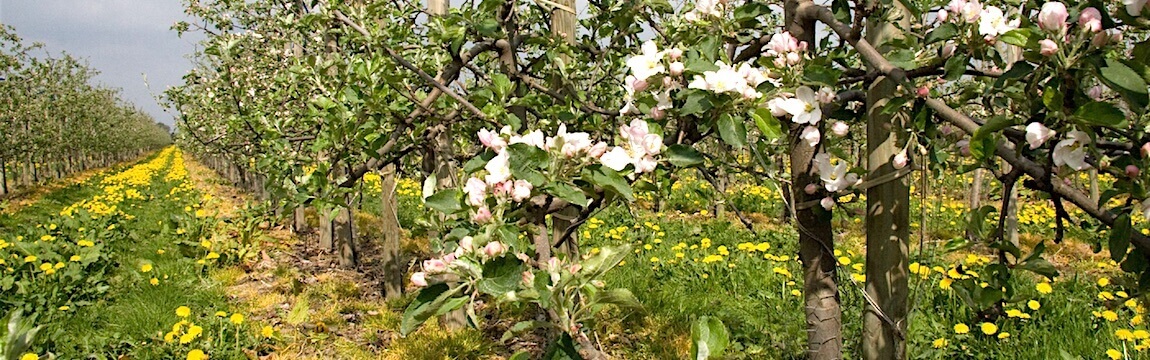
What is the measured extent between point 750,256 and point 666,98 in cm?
425

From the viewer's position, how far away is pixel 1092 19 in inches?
31.4

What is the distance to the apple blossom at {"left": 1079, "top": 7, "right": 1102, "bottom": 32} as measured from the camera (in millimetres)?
796

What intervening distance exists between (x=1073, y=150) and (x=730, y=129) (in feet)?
1.59

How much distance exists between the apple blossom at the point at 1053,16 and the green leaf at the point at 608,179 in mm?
581

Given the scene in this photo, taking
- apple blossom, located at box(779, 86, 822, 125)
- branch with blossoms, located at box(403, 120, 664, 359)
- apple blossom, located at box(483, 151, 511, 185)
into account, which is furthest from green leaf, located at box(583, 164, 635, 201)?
apple blossom, located at box(779, 86, 822, 125)

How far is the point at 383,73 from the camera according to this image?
1.82 metres

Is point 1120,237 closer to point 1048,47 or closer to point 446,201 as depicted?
point 1048,47

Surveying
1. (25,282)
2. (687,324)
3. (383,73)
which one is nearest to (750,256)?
(687,324)

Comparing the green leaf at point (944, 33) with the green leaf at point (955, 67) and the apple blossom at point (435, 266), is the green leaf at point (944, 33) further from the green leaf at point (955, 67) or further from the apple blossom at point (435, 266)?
the apple blossom at point (435, 266)

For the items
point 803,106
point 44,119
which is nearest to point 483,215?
point 803,106

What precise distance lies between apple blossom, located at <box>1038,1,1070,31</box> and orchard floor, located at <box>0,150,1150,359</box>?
62 cm

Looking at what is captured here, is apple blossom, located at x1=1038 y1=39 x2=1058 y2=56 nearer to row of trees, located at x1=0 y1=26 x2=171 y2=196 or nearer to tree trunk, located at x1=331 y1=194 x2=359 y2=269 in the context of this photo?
tree trunk, located at x1=331 y1=194 x2=359 y2=269

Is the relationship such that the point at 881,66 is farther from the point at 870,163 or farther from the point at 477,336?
the point at 477,336

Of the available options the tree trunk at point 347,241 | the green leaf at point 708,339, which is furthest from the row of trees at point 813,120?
the tree trunk at point 347,241
